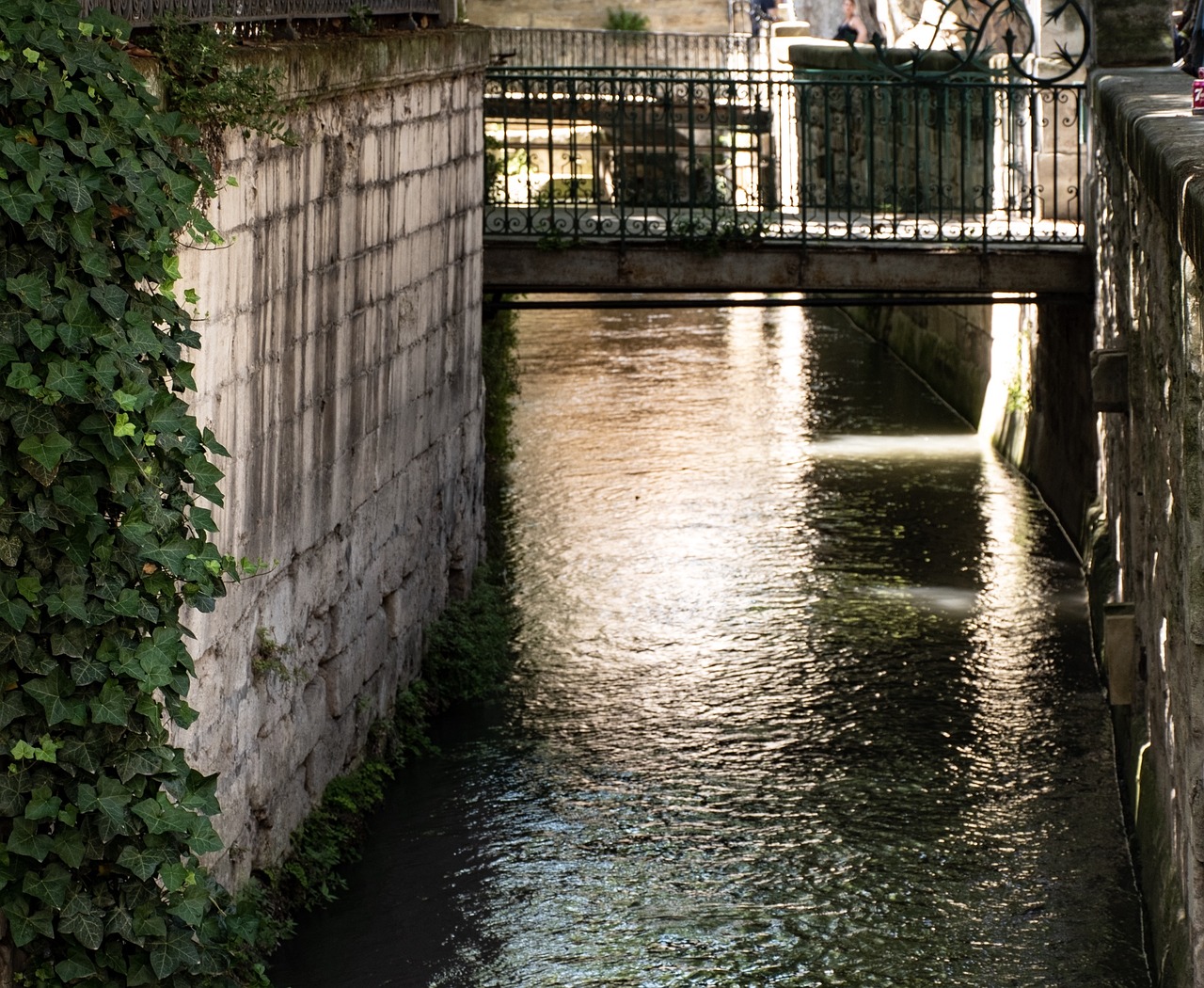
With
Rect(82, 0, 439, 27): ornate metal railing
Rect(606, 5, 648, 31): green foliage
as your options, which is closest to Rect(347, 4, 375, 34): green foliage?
Rect(82, 0, 439, 27): ornate metal railing

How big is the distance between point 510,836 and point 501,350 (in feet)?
22.4

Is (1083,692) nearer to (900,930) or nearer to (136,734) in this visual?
(900,930)

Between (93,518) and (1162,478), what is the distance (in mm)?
3995

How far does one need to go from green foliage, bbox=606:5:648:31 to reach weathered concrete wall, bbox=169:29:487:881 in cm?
2931

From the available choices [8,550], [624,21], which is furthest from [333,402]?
[624,21]

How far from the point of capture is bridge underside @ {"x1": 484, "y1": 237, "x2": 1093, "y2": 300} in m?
12.9

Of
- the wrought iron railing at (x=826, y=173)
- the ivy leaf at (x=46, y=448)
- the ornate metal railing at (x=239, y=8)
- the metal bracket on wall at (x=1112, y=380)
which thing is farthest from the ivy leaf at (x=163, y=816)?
the wrought iron railing at (x=826, y=173)

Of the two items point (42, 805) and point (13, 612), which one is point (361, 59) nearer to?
point (13, 612)

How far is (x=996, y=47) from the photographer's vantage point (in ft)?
75.3

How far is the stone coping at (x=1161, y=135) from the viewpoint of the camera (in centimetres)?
530

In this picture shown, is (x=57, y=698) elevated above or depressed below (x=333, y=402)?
below

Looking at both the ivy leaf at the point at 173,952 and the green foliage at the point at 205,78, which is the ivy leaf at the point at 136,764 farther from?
the green foliage at the point at 205,78

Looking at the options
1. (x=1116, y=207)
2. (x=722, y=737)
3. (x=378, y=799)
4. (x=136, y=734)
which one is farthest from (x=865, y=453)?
(x=136, y=734)

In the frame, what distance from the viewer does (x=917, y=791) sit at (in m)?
8.81
